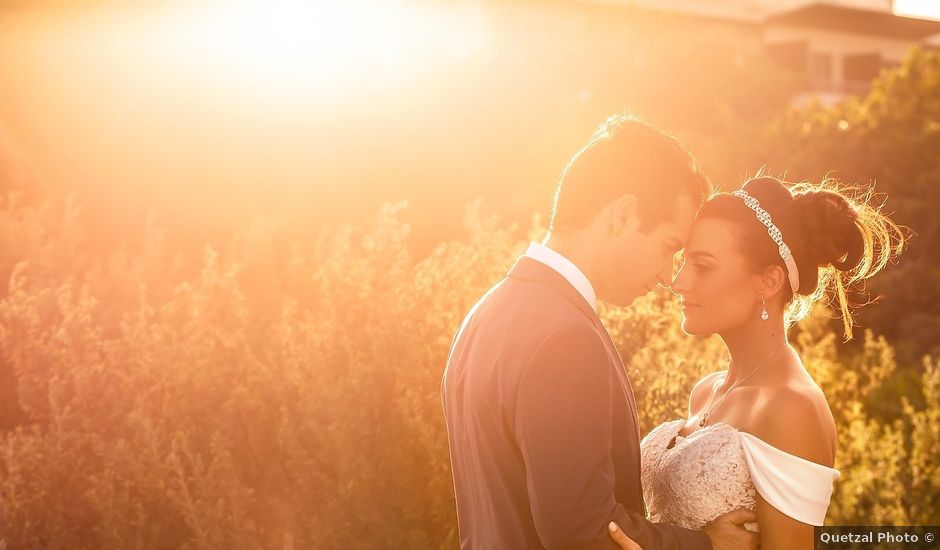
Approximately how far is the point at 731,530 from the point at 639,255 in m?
1.36

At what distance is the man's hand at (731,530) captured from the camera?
12.4ft

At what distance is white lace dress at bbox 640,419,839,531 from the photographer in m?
3.69

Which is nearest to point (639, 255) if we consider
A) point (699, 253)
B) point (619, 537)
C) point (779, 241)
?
point (619, 537)

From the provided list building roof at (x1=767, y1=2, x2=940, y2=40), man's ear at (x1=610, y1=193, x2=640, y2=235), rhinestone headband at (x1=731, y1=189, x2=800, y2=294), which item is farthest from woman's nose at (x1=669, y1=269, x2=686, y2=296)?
building roof at (x1=767, y1=2, x2=940, y2=40)

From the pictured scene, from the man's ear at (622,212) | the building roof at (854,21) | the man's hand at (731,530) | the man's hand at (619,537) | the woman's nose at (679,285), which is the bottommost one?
the man's hand at (731,530)

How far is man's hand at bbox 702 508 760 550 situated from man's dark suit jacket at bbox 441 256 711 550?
2.01ft

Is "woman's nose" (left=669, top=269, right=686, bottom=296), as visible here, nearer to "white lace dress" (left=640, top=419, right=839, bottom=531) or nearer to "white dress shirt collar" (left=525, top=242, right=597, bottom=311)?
"white lace dress" (left=640, top=419, right=839, bottom=531)

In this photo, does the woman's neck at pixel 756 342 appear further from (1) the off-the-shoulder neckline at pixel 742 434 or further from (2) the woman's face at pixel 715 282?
(1) the off-the-shoulder neckline at pixel 742 434

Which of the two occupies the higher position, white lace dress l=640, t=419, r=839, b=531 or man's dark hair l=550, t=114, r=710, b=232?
man's dark hair l=550, t=114, r=710, b=232

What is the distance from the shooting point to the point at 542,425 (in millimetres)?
2682

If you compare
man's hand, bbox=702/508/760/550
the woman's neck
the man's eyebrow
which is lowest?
man's hand, bbox=702/508/760/550

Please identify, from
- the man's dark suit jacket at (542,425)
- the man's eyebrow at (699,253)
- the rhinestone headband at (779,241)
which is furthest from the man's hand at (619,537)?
the rhinestone headband at (779,241)

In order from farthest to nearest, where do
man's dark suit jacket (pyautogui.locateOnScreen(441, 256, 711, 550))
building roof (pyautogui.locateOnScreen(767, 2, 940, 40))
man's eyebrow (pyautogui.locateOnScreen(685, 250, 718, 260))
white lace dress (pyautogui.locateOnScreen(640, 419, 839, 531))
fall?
building roof (pyautogui.locateOnScreen(767, 2, 940, 40))
man's eyebrow (pyautogui.locateOnScreen(685, 250, 718, 260))
white lace dress (pyautogui.locateOnScreen(640, 419, 839, 531))
man's dark suit jacket (pyautogui.locateOnScreen(441, 256, 711, 550))

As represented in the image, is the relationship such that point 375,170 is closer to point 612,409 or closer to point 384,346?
point 384,346
